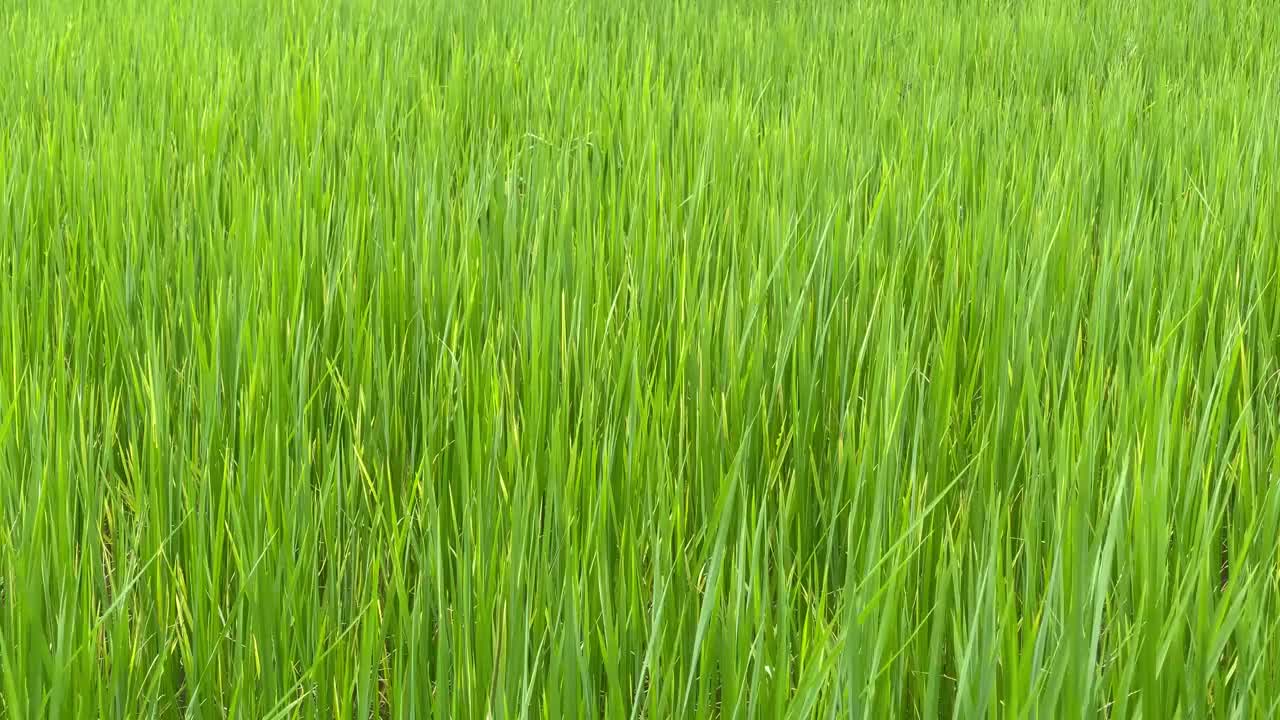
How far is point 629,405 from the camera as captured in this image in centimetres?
101

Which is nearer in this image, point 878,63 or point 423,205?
point 423,205

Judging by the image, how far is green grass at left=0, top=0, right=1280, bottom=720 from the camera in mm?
701

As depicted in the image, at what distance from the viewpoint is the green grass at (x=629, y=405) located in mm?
701

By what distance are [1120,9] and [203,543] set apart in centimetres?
358

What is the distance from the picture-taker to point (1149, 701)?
66 cm

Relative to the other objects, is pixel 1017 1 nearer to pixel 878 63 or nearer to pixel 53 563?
pixel 878 63

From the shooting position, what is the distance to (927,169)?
1.86 m

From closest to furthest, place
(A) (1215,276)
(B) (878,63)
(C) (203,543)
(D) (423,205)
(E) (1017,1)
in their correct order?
(C) (203,543)
(A) (1215,276)
(D) (423,205)
(B) (878,63)
(E) (1017,1)

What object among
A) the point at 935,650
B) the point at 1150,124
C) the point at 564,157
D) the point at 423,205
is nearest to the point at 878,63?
→ the point at 1150,124

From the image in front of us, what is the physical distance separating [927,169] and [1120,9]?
223 centimetres

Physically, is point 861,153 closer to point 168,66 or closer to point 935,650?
point 935,650

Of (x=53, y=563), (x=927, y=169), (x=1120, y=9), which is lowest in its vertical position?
(x=53, y=563)

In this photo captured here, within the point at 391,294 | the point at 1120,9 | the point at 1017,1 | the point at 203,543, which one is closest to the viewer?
the point at 203,543

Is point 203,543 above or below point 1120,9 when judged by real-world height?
below
